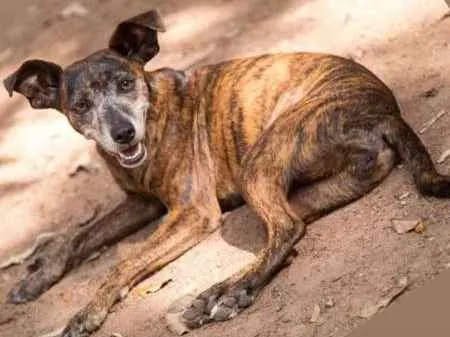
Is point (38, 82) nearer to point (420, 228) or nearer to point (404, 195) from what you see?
point (404, 195)

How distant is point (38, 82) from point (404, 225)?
2364 millimetres

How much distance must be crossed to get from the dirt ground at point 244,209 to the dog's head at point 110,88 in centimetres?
76

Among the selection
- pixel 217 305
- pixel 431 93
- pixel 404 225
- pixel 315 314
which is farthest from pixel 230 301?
pixel 431 93

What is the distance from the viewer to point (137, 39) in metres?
6.38

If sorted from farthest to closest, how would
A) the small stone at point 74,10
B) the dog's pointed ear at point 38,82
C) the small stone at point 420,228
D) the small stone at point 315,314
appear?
the small stone at point 74,10 → the dog's pointed ear at point 38,82 → the small stone at point 420,228 → the small stone at point 315,314

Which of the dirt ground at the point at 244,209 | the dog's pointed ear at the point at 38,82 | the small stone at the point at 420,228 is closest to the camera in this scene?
the dirt ground at the point at 244,209

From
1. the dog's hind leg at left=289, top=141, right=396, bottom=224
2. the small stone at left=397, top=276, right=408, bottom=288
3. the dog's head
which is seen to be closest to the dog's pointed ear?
the dog's head

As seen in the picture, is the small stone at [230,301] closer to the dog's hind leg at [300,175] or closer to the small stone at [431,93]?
the dog's hind leg at [300,175]

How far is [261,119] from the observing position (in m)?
6.27

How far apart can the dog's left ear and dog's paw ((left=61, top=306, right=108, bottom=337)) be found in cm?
155

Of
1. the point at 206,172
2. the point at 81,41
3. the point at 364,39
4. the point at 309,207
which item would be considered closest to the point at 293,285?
the point at 309,207

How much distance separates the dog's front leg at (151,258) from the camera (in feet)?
19.0

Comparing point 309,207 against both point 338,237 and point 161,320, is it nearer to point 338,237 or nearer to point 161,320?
point 338,237

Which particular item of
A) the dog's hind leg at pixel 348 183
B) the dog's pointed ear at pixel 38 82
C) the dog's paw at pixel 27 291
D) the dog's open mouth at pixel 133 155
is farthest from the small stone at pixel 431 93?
the dog's paw at pixel 27 291
